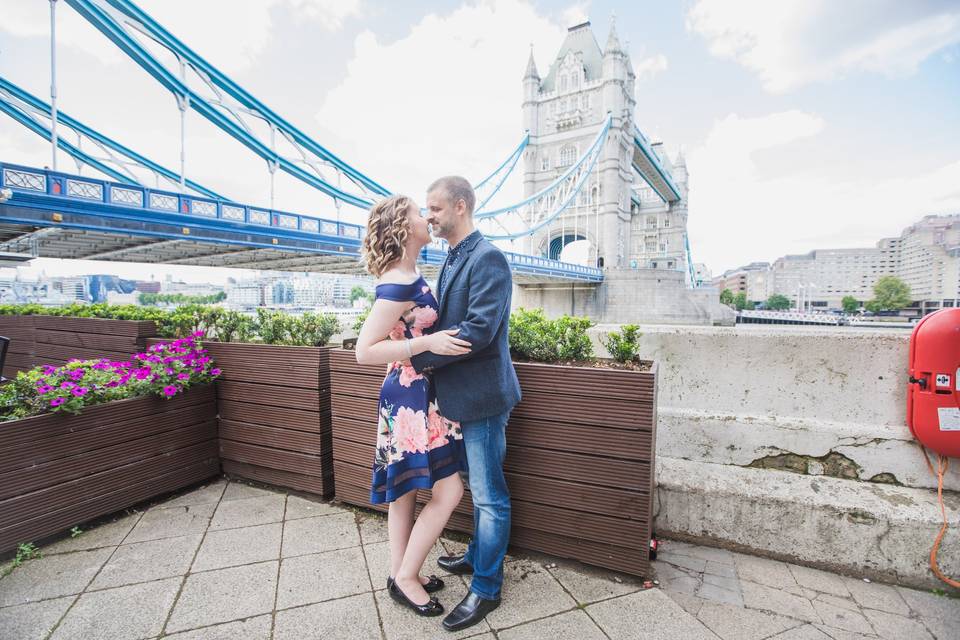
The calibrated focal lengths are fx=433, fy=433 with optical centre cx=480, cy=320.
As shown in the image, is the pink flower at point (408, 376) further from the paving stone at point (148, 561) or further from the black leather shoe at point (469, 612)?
the paving stone at point (148, 561)

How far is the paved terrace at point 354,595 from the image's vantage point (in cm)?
152

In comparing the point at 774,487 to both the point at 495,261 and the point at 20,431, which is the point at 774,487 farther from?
the point at 20,431

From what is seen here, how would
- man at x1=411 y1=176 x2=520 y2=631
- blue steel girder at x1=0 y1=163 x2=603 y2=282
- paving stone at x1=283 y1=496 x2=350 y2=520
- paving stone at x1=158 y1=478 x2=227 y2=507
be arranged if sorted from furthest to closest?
blue steel girder at x1=0 y1=163 x2=603 y2=282 < paving stone at x1=158 y1=478 x2=227 y2=507 < paving stone at x1=283 y1=496 x2=350 y2=520 < man at x1=411 y1=176 x2=520 y2=631

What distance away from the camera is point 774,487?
6.93 feet

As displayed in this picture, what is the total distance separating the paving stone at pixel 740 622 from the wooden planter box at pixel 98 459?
9.06 feet

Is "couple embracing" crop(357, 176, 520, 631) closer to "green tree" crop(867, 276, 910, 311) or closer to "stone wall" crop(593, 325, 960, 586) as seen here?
"stone wall" crop(593, 325, 960, 586)

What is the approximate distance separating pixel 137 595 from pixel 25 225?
10.4 metres

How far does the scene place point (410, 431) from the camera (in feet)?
5.08

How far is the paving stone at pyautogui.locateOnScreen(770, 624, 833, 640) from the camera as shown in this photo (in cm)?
153

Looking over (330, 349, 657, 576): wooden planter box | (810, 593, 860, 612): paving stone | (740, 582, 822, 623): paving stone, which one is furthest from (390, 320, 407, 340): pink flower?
(810, 593, 860, 612): paving stone

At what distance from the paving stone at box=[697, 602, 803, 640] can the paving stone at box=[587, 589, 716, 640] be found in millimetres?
74

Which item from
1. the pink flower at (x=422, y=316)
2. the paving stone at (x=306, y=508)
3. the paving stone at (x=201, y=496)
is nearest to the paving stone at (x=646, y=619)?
the pink flower at (x=422, y=316)

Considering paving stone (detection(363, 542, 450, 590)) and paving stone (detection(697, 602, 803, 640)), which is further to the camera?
paving stone (detection(363, 542, 450, 590))

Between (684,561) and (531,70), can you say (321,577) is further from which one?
(531,70)
